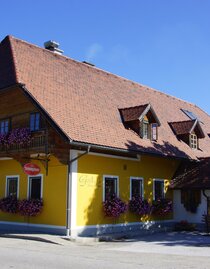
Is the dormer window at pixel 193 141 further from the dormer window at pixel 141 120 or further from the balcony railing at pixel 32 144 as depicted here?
the balcony railing at pixel 32 144

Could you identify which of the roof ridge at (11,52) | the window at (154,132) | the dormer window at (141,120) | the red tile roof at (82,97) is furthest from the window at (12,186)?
the window at (154,132)

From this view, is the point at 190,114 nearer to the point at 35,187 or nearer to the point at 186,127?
the point at 186,127

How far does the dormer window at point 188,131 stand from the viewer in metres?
22.8

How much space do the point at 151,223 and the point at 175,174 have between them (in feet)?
11.1

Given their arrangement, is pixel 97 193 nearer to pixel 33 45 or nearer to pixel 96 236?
pixel 96 236

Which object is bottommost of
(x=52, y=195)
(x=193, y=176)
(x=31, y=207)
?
(x=31, y=207)

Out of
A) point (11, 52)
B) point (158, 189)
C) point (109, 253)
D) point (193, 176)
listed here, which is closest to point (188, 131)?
point (193, 176)

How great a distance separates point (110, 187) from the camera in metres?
18.2

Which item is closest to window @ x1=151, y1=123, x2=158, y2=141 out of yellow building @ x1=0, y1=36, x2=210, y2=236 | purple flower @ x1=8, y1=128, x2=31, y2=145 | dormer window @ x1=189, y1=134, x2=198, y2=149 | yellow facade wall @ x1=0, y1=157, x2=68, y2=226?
yellow building @ x1=0, y1=36, x2=210, y2=236

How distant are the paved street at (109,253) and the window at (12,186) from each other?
3529mm

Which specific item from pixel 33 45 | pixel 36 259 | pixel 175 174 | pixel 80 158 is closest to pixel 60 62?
pixel 33 45

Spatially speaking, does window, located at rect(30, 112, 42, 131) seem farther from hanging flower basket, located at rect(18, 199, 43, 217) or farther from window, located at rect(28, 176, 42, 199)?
hanging flower basket, located at rect(18, 199, 43, 217)

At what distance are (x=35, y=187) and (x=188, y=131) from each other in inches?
363

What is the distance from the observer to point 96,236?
16.6 meters
